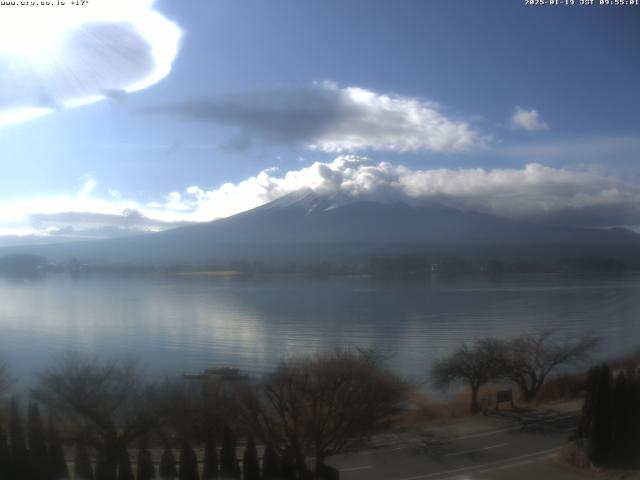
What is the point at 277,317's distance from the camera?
13281 mm

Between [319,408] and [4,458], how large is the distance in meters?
2.46

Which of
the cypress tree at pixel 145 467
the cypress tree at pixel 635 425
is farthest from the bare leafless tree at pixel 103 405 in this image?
the cypress tree at pixel 635 425

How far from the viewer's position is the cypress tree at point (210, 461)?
181 inches

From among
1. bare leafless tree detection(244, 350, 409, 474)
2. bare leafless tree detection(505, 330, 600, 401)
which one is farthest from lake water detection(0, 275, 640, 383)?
bare leafless tree detection(244, 350, 409, 474)

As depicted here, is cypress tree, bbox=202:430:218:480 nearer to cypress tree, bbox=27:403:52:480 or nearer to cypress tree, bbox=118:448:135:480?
cypress tree, bbox=118:448:135:480

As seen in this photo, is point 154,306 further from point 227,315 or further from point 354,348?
point 354,348

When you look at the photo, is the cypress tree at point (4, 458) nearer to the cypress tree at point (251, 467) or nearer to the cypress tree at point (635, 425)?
the cypress tree at point (251, 467)

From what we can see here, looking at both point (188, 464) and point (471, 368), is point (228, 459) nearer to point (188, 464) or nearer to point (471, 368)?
point (188, 464)

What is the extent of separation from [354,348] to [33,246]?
14369 millimetres

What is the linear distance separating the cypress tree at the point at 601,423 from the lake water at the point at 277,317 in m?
2.98

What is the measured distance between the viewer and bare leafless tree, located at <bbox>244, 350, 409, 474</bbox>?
5062mm

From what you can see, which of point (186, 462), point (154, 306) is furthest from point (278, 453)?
point (154, 306)

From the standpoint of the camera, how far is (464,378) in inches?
319

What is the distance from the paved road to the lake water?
87.5 inches
